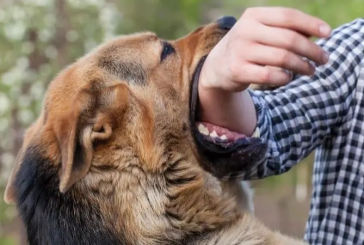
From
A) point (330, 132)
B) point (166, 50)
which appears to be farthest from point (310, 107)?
point (166, 50)

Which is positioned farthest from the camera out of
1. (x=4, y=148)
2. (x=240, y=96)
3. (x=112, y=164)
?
(x=4, y=148)

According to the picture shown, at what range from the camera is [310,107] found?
2.46 m

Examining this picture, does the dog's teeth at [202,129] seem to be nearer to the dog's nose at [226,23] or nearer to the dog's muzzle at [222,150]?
the dog's muzzle at [222,150]

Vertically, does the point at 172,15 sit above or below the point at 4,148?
above

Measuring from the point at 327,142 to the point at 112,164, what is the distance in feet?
3.17

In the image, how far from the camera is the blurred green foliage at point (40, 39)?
18.6 ft

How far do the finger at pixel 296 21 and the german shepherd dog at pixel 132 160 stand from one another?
0.57m

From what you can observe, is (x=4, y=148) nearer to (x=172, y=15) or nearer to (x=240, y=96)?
(x=172, y=15)

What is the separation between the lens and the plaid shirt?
2.41 m

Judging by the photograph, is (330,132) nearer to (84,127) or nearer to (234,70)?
(234,70)

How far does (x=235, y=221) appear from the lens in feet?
7.46

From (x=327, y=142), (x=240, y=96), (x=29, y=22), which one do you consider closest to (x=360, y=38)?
(x=327, y=142)

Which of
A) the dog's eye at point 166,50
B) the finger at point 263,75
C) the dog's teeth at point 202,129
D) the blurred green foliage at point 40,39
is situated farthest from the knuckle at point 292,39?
the blurred green foliage at point 40,39

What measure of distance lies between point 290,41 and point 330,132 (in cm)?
93
